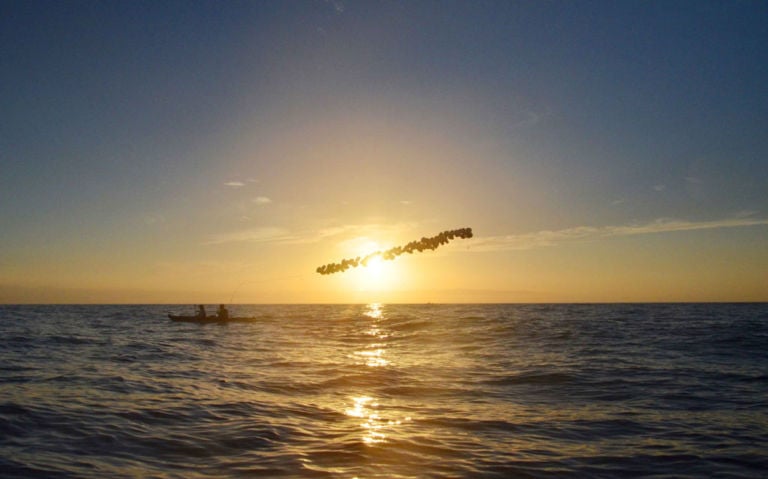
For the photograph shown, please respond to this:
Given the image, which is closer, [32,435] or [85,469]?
[85,469]

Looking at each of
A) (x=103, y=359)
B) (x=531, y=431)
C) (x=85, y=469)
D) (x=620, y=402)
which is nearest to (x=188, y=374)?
(x=103, y=359)

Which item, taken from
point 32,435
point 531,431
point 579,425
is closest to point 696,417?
point 579,425

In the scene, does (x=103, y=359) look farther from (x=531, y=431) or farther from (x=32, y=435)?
(x=531, y=431)

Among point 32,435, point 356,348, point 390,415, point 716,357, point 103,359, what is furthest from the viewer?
point 356,348

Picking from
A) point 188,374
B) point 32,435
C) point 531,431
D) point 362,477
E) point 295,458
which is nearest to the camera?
point 362,477

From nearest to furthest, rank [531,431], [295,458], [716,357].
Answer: [295,458] → [531,431] → [716,357]

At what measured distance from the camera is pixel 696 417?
16375 millimetres

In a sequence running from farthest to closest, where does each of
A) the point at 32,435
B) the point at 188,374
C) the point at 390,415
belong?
the point at 188,374
the point at 390,415
the point at 32,435

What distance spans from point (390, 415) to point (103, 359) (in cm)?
2072

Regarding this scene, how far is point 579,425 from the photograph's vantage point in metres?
15.3

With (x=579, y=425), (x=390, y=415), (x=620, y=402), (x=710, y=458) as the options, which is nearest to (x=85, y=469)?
(x=390, y=415)

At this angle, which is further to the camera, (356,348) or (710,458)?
(356,348)

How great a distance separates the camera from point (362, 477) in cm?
1055

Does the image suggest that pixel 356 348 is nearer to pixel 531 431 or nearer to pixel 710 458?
pixel 531 431
